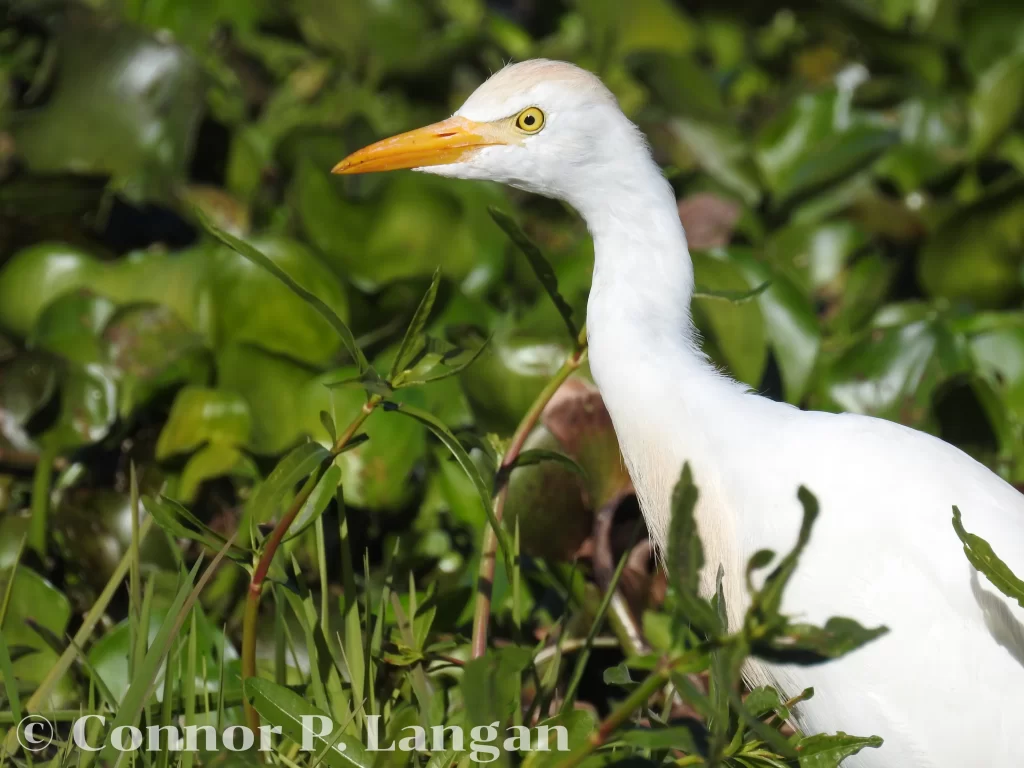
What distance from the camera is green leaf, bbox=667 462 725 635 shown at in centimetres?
108

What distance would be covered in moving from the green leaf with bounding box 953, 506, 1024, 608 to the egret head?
2.63 feet

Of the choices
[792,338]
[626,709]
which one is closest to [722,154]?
Answer: [792,338]

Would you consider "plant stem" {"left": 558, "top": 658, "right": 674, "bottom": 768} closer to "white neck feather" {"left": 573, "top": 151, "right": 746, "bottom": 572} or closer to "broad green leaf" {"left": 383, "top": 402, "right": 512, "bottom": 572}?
"broad green leaf" {"left": 383, "top": 402, "right": 512, "bottom": 572}

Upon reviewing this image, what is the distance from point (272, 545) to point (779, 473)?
80cm

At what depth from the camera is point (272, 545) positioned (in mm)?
1644

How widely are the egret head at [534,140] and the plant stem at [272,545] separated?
1.65 ft

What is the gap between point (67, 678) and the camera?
2.19 metres

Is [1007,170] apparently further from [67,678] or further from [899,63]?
[67,678]

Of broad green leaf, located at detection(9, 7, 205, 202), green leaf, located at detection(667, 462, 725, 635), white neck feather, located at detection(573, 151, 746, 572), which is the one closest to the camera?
green leaf, located at detection(667, 462, 725, 635)

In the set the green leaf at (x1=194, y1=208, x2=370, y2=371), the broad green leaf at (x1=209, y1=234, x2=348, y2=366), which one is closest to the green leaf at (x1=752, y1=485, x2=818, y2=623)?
the green leaf at (x1=194, y1=208, x2=370, y2=371)

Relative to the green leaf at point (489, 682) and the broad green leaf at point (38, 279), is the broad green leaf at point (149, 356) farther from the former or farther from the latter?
the green leaf at point (489, 682)

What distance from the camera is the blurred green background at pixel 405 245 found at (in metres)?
2.44

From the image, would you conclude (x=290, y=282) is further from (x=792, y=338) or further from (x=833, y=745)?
(x=792, y=338)

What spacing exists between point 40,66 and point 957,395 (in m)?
2.76
